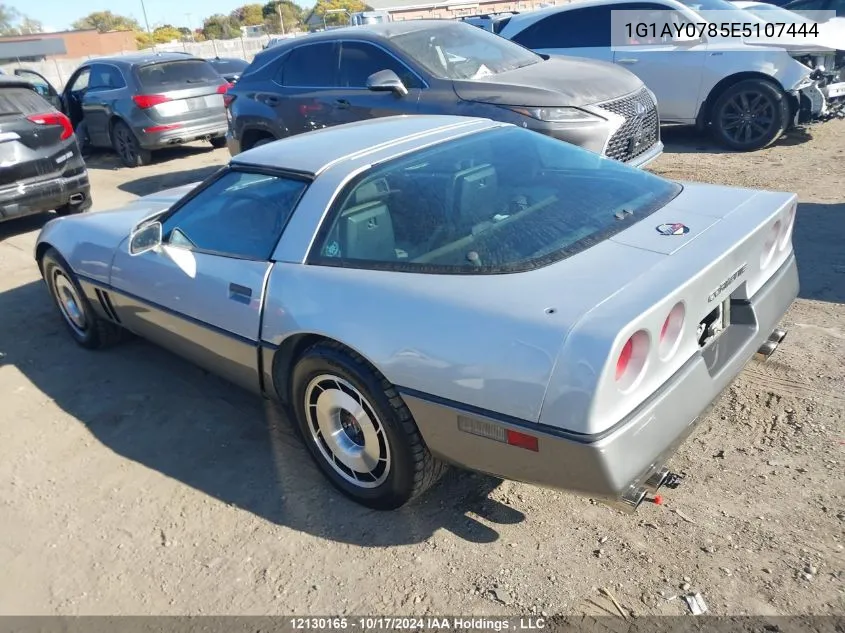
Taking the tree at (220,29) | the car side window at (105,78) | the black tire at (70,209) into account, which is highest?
the tree at (220,29)

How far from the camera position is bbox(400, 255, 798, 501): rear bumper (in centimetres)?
→ 208

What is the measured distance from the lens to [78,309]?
181 inches

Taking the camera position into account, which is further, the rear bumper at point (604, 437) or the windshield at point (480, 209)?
the windshield at point (480, 209)

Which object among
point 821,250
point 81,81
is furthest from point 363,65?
point 81,81

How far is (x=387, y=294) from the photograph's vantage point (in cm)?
253

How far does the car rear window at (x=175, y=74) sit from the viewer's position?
10328mm

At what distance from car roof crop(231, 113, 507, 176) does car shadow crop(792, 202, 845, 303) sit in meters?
2.43

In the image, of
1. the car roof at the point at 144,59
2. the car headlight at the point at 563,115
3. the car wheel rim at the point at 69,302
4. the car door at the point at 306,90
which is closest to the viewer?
the car wheel rim at the point at 69,302

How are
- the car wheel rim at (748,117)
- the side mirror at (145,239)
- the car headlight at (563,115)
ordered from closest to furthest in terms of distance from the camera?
the side mirror at (145,239), the car headlight at (563,115), the car wheel rim at (748,117)

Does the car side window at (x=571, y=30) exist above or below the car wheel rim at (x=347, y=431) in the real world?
above

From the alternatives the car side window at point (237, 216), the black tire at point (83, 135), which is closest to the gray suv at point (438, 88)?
the car side window at point (237, 216)

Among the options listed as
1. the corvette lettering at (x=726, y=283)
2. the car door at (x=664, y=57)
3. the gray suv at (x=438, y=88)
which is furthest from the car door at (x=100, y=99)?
the corvette lettering at (x=726, y=283)

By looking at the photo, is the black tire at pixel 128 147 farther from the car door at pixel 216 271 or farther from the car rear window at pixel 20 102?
the car door at pixel 216 271

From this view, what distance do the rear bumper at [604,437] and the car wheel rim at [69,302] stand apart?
3044 millimetres
